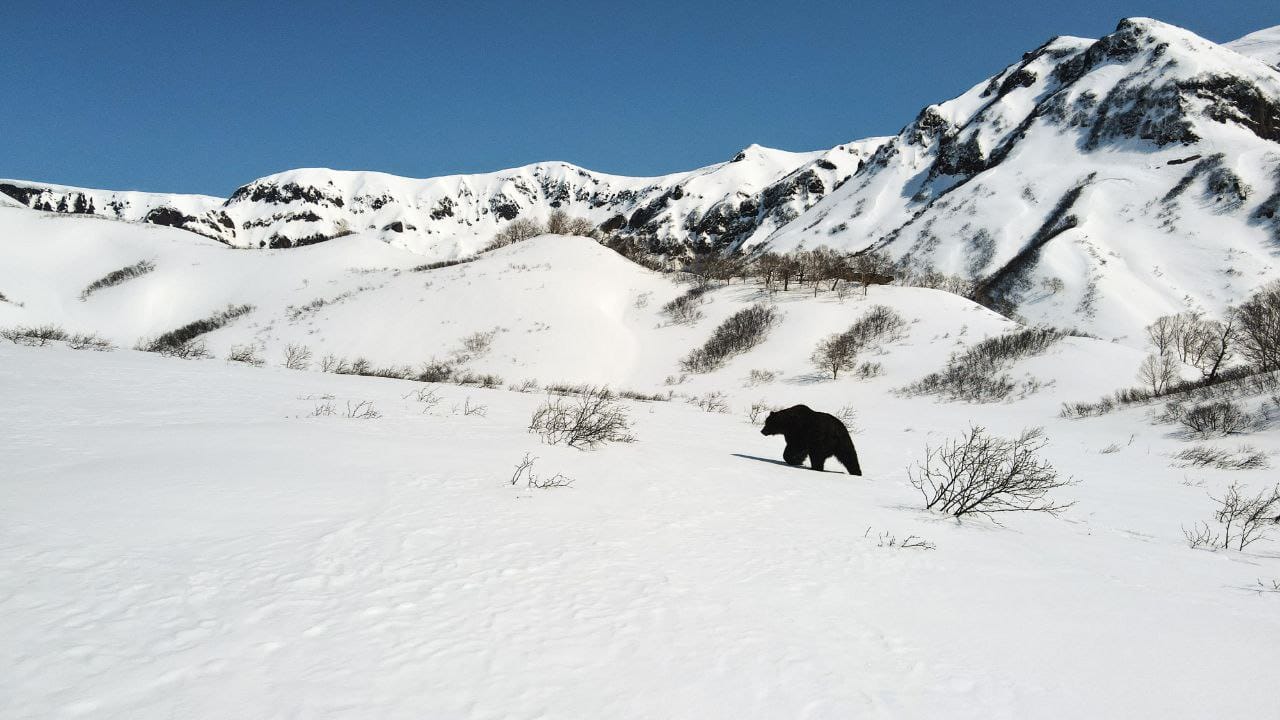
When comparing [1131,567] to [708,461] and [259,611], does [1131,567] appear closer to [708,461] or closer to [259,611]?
[708,461]

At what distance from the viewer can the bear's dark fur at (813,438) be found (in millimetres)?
8148

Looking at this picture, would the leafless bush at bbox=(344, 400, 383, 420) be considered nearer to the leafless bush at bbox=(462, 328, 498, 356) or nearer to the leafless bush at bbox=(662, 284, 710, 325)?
the leafless bush at bbox=(462, 328, 498, 356)

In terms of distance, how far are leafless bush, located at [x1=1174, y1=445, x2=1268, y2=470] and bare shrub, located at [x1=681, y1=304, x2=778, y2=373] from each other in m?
23.1

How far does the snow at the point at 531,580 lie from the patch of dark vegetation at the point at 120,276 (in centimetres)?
3966

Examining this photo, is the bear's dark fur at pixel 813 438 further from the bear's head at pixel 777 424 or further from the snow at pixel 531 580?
the snow at pixel 531 580

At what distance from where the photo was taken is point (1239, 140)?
77.0 meters

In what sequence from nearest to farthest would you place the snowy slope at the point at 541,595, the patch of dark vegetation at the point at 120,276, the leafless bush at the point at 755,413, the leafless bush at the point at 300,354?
the snowy slope at the point at 541,595 < the leafless bush at the point at 755,413 < the leafless bush at the point at 300,354 < the patch of dark vegetation at the point at 120,276

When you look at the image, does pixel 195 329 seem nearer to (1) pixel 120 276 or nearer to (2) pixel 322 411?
(1) pixel 120 276

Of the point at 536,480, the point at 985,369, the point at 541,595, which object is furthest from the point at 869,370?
the point at 541,595

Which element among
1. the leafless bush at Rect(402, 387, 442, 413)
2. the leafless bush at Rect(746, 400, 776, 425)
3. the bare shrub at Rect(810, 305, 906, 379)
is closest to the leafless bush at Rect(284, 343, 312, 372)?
the leafless bush at Rect(402, 387, 442, 413)

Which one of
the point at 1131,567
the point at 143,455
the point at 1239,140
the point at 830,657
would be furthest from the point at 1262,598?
the point at 1239,140

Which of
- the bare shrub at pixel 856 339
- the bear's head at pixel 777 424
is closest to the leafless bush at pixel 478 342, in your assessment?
the bare shrub at pixel 856 339

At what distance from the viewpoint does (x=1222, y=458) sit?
11906 mm

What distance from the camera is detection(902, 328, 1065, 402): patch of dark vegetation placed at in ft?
89.8
